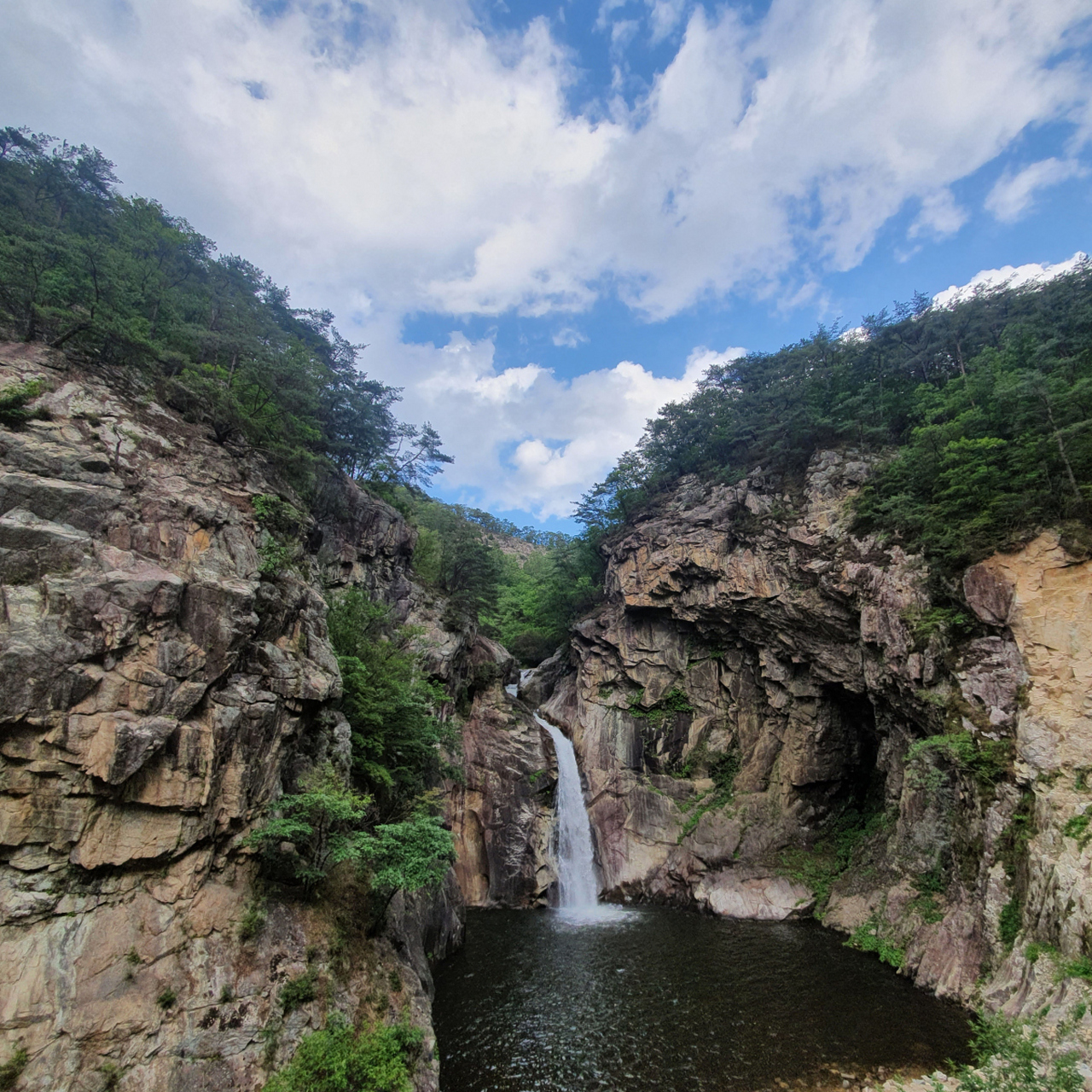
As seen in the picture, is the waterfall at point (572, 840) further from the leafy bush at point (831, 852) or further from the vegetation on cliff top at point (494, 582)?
the vegetation on cliff top at point (494, 582)

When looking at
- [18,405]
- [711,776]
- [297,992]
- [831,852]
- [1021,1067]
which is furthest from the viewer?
[711,776]

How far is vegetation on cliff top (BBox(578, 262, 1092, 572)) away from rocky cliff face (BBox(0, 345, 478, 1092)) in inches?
787

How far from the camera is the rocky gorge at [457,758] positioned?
8086mm

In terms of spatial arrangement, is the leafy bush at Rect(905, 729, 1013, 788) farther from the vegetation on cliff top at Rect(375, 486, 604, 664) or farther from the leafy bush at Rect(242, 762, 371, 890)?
the vegetation on cliff top at Rect(375, 486, 604, 664)

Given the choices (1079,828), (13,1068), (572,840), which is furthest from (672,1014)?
(13,1068)

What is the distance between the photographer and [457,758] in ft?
76.2

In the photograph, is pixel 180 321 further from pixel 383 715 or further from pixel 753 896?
pixel 753 896

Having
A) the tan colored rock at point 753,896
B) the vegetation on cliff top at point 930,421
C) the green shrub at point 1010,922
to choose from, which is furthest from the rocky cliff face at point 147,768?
the vegetation on cliff top at point 930,421

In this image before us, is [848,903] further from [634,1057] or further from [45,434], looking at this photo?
[45,434]

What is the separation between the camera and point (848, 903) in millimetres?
18344

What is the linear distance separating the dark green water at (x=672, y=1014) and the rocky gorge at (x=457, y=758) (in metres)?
1.38

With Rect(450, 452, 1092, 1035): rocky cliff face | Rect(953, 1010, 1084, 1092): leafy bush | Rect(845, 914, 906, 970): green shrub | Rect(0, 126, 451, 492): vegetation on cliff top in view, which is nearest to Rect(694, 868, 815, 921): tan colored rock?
Rect(450, 452, 1092, 1035): rocky cliff face

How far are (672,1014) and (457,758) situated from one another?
12.8m

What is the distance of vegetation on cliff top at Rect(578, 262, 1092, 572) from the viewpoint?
634 inches
